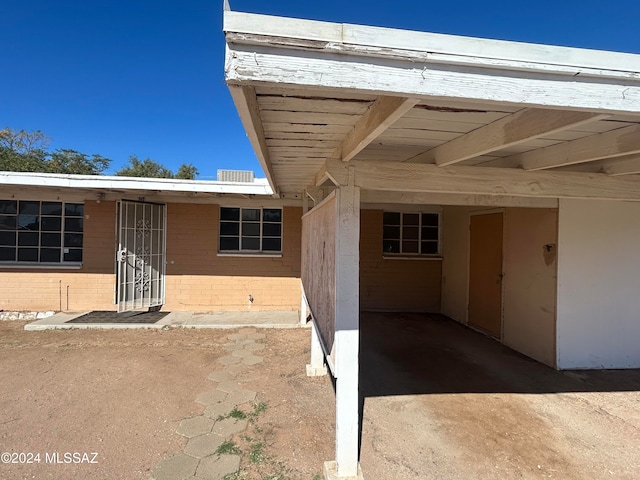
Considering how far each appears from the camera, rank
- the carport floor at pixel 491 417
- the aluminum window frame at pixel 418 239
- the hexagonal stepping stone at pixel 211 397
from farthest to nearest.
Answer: the aluminum window frame at pixel 418 239 → the hexagonal stepping stone at pixel 211 397 → the carport floor at pixel 491 417

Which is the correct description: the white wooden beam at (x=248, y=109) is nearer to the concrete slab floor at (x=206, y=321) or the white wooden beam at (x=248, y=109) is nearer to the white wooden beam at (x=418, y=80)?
the white wooden beam at (x=418, y=80)

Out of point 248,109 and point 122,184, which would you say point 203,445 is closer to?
point 248,109

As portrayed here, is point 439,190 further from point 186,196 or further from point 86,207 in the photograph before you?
point 86,207

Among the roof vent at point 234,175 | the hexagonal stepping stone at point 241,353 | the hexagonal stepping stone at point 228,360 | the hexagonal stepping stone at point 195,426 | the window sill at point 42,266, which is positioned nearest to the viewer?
the hexagonal stepping stone at point 195,426

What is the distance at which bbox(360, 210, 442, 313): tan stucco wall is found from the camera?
6.89 metres

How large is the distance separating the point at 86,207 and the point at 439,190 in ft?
22.2

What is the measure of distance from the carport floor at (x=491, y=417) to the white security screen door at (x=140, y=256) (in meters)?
4.40

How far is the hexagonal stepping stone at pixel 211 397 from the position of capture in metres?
3.18

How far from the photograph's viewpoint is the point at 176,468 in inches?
89.2

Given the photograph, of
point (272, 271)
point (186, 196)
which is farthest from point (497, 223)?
point (186, 196)

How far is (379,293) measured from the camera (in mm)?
6918

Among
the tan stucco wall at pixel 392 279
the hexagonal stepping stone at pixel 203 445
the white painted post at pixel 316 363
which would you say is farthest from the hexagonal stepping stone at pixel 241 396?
the tan stucco wall at pixel 392 279

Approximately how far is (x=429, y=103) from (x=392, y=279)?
19.3 ft

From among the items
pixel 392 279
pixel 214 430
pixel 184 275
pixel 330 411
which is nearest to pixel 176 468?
pixel 214 430
